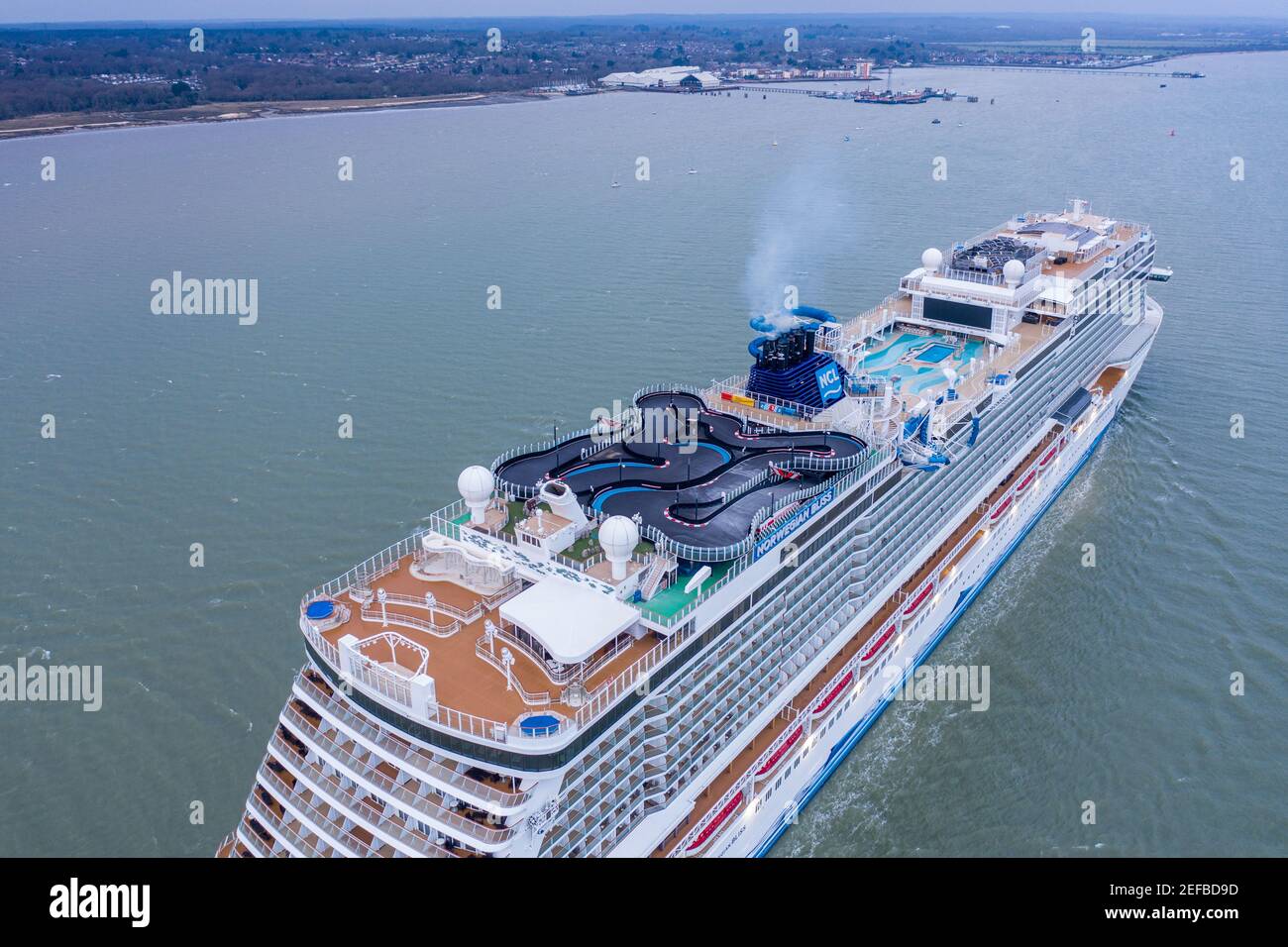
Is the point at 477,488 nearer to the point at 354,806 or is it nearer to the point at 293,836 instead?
the point at 354,806

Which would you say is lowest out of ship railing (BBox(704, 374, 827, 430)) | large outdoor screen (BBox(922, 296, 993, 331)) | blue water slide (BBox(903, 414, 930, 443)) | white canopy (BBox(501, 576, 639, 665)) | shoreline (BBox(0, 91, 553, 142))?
white canopy (BBox(501, 576, 639, 665))

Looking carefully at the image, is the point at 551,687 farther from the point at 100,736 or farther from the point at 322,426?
the point at 322,426

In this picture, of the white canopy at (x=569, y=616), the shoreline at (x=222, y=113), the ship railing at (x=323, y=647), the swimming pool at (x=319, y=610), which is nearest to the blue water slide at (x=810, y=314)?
the white canopy at (x=569, y=616)

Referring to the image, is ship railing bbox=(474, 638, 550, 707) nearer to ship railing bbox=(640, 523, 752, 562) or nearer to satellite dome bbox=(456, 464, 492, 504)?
satellite dome bbox=(456, 464, 492, 504)

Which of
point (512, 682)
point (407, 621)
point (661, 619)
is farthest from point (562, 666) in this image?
point (407, 621)

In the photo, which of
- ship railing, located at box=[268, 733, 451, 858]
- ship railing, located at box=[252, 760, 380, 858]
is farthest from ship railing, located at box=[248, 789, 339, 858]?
ship railing, located at box=[268, 733, 451, 858]

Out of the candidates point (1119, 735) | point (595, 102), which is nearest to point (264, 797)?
point (1119, 735)

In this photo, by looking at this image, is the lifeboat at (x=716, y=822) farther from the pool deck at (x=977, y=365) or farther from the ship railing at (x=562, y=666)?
the pool deck at (x=977, y=365)
